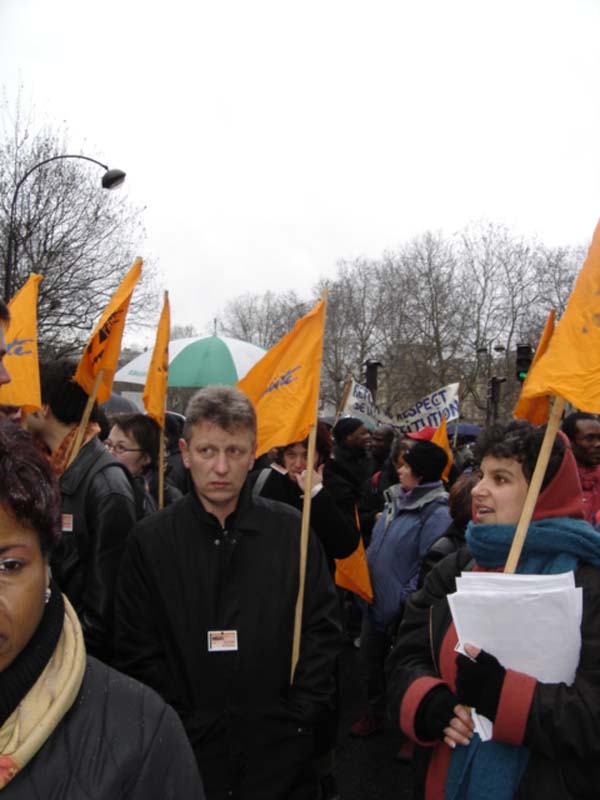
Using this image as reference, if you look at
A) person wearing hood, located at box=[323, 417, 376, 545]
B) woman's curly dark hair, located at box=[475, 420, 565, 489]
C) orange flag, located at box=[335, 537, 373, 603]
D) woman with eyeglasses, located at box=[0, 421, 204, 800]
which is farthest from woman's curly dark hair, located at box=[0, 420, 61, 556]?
person wearing hood, located at box=[323, 417, 376, 545]

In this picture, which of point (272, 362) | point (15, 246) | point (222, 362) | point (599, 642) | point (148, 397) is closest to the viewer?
point (599, 642)

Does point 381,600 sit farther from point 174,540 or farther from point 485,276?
point 485,276

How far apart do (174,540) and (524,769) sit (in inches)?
51.9

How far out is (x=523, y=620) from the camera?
1.84m

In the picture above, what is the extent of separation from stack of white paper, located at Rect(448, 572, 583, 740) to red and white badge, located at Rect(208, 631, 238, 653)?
0.78 metres

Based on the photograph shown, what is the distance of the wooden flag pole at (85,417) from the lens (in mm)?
2908

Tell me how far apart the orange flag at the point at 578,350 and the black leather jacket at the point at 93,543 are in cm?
164

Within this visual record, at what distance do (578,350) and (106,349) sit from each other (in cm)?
228

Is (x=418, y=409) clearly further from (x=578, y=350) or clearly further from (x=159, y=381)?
(x=578, y=350)

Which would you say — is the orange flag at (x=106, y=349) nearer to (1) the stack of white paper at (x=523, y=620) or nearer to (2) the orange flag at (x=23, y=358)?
(2) the orange flag at (x=23, y=358)

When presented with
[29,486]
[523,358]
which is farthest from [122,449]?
[523,358]

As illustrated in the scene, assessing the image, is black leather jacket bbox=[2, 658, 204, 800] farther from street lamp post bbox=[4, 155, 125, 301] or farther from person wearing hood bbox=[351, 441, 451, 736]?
street lamp post bbox=[4, 155, 125, 301]

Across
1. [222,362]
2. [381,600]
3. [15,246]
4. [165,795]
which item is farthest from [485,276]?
[165,795]

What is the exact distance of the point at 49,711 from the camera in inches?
42.6
